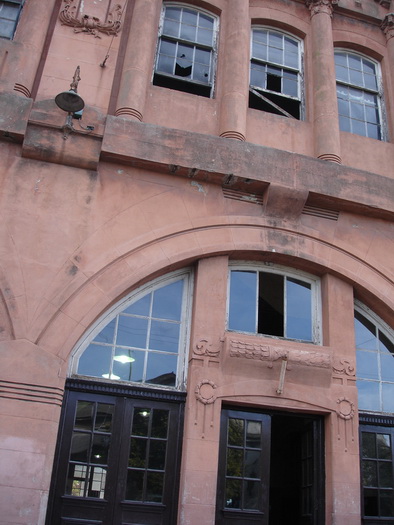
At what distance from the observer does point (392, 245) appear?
10344 mm

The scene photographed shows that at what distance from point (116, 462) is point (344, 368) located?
12.7ft

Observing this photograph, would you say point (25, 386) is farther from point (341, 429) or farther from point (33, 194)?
point (341, 429)

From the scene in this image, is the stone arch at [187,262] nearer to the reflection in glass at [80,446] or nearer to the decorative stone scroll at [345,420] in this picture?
the reflection in glass at [80,446]

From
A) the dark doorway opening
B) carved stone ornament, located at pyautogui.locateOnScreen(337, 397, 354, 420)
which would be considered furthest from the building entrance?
carved stone ornament, located at pyautogui.locateOnScreen(337, 397, 354, 420)

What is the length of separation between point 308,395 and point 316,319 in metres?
1.47

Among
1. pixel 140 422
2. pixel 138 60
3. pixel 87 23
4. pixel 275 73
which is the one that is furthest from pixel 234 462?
pixel 87 23

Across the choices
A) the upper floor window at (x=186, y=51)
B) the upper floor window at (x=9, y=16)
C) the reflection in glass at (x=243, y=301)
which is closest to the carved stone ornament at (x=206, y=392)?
the reflection in glass at (x=243, y=301)

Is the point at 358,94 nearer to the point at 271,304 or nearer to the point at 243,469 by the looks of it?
the point at 271,304

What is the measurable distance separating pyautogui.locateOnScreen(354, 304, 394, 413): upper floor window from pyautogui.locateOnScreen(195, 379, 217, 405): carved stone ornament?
2747 mm

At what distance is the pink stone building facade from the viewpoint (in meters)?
8.12

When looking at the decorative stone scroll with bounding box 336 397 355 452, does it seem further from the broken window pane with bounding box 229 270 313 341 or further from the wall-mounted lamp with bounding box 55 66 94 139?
the wall-mounted lamp with bounding box 55 66 94 139

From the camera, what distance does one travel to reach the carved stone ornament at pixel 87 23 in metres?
10.8

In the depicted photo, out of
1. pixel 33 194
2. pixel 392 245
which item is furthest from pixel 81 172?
pixel 392 245

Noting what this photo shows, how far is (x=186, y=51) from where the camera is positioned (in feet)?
37.9
